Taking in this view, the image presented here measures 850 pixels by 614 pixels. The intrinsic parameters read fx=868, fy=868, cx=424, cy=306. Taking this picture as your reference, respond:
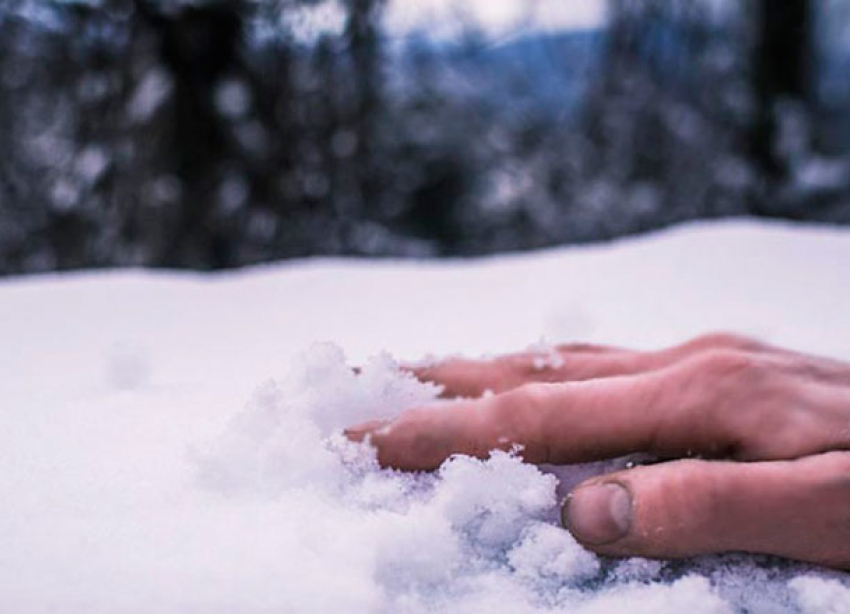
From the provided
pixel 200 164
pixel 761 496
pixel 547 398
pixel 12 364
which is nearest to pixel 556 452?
pixel 547 398

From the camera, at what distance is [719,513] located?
66 centimetres

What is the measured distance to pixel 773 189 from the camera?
15.1 feet

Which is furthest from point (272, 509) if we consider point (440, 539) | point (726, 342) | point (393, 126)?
point (393, 126)

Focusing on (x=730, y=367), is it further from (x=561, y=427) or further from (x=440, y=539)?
(x=440, y=539)

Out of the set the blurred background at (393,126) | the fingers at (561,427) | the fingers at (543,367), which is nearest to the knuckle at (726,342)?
the fingers at (543,367)

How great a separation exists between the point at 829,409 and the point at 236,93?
3.29 meters

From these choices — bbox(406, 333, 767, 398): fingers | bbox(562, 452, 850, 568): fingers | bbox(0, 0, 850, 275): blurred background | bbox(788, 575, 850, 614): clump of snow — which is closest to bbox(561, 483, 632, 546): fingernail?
bbox(562, 452, 850, 568): fingers

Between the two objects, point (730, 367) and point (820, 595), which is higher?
point (730, 367)

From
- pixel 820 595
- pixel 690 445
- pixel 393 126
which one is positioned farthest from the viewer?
pixel 393 126

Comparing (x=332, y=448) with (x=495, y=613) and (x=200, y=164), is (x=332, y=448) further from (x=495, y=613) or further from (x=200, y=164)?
(x=200, y=164)

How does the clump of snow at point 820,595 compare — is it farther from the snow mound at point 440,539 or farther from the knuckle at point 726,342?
the knuckle at point 726,342

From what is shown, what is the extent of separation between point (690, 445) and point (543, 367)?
267mm

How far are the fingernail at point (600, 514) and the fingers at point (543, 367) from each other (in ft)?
0.95

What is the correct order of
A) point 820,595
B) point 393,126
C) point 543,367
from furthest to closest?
point 393,126, point 543,367, point 820,595
